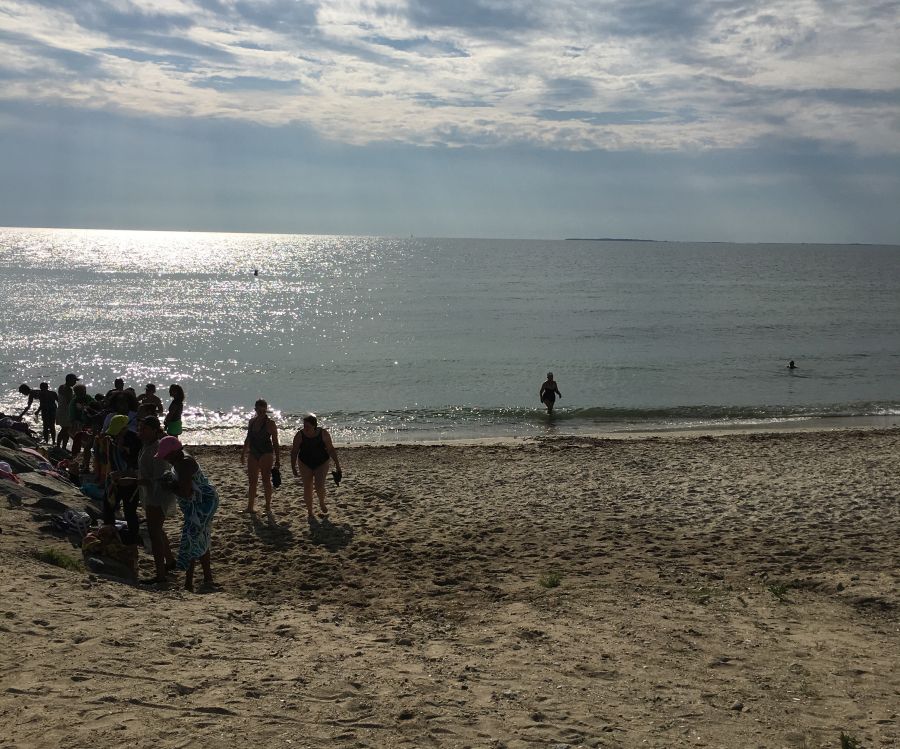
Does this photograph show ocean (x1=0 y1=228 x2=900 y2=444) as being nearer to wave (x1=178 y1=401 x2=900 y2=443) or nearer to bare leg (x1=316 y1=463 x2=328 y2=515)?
wave (x1=178 y1=401 x2=900 y2=443)

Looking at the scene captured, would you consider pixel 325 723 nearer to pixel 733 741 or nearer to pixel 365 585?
pixel 733 741

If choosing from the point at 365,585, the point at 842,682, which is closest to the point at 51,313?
the point at 365,585

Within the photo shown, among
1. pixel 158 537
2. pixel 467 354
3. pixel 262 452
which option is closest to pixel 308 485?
pixel 262 452

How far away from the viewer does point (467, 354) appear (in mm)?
40000

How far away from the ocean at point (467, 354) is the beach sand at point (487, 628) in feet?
36.4

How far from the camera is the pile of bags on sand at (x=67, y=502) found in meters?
8.20

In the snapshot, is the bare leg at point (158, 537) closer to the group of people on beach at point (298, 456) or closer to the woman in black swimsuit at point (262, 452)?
the group of people on beach at point (298, 456)

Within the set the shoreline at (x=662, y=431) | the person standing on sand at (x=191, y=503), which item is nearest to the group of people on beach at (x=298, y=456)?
the person standing on sand at (x=191, y=503)

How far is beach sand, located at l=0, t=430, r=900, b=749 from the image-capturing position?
5242 millimetres

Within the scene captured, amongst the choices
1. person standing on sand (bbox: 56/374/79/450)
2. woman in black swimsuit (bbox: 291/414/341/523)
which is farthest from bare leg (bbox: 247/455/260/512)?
person standing on sand (bbox: 56/374/79/450)

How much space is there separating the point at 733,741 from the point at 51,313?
62.0m

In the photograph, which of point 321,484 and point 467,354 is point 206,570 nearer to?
point 321,484

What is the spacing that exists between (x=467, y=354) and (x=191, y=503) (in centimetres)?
3243

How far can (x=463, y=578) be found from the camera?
8.95 metres
